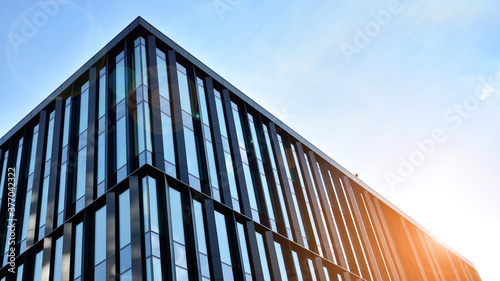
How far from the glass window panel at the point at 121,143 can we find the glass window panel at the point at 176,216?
3.21 metres

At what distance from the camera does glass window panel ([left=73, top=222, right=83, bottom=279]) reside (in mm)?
25938

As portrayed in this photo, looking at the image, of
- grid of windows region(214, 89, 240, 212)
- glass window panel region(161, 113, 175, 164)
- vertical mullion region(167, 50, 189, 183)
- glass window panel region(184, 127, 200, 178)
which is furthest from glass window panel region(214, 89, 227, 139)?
glass window panel region(161, 113, 175, 164)

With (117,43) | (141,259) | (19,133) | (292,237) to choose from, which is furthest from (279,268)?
(19,133)

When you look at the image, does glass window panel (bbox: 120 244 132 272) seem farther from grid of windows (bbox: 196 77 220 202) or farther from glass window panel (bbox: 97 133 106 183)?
grid of windows (bbox: 196 77 220 202)

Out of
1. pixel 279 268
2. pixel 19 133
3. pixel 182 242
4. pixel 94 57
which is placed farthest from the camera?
pixel 19 133

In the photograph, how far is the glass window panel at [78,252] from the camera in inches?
1021

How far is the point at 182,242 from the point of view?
997 inches

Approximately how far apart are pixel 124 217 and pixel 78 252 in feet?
12.5

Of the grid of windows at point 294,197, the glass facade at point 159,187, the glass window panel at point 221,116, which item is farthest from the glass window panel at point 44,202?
the grid of windows at point 294,197

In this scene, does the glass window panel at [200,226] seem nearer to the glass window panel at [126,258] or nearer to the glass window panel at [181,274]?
the glass window panel at [181,274]

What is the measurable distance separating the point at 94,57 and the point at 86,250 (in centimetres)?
1421

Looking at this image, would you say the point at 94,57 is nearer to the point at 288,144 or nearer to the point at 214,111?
the point at 214,111

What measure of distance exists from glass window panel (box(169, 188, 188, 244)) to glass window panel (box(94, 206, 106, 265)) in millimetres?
3678

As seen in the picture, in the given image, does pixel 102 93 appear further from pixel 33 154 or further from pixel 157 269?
pixel 157 269
